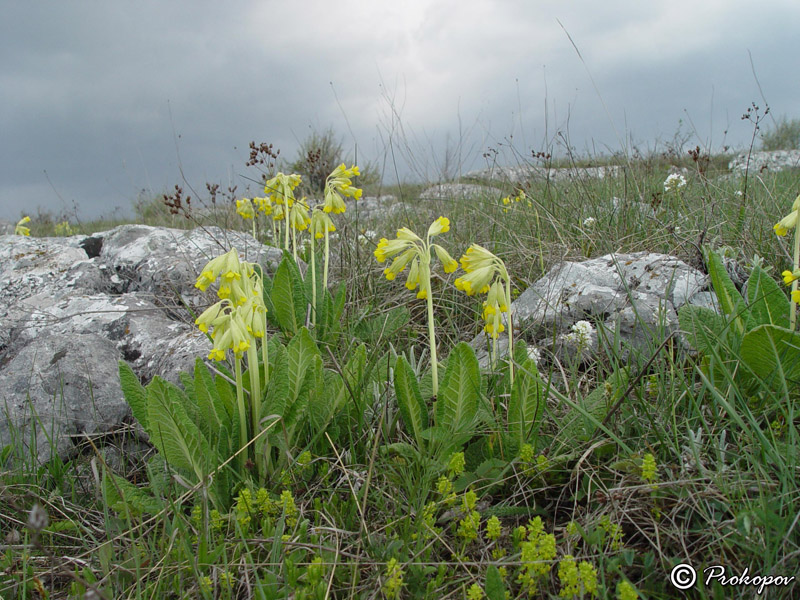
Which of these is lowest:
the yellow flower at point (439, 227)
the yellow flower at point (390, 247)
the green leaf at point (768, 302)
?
the green leaf at point (768, 302)

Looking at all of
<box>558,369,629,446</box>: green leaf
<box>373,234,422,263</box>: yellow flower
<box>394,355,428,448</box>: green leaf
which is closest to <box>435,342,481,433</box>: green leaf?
<box>394,355,428,448</box>: green leaf

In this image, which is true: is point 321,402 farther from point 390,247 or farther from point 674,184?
point 674,184

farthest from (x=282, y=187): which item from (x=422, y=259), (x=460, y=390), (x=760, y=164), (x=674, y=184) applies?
(x=760, y=164)

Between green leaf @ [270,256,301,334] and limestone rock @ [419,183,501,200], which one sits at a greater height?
limestone rock @ [419,183,501,200]

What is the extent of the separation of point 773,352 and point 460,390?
1.07m

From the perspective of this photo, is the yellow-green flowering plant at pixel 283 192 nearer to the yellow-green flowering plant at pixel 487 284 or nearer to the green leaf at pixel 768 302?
the yellow-green flowering plant at pixel 487 284

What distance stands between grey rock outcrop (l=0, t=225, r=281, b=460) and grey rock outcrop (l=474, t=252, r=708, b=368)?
1.72 metres

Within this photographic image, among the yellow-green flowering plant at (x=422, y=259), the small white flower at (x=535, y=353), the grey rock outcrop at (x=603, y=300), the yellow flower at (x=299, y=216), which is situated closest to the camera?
the yellow-green flowering plant at (x=422, y=259)

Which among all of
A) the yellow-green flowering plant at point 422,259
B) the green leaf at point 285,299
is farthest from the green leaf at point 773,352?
the green leaf at point 285,299

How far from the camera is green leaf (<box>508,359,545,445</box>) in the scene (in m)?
1.84

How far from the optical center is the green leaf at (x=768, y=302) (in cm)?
212

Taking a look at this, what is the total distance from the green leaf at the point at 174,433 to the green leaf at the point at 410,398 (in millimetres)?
668

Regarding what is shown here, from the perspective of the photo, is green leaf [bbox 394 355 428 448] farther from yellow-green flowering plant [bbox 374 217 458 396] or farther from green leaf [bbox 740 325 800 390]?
green leaf [bbox 740 325 800 390]

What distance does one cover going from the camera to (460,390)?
1.84 m
